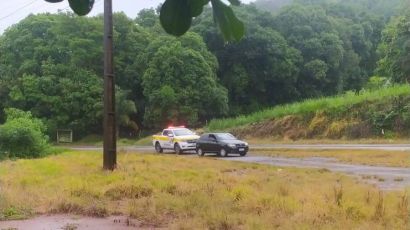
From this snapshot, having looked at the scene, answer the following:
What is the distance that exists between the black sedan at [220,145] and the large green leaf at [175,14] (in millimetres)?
25269

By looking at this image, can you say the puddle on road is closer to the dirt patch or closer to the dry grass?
the dry grass

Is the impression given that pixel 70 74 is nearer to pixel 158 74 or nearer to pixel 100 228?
pixel 158 74

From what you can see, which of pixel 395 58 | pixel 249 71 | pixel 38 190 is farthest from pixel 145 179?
pixel 249 71

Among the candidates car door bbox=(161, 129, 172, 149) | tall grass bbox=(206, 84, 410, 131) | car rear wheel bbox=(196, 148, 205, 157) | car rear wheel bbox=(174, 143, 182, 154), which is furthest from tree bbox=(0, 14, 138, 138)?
car rear wheel bbox=(196, 148, 205, 157)

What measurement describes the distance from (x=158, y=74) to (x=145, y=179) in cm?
3771

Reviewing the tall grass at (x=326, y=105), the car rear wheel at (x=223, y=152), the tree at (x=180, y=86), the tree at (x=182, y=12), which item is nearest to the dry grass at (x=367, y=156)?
the car rear wheel at (x=223, y=152)

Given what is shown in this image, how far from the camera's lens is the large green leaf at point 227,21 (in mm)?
1683

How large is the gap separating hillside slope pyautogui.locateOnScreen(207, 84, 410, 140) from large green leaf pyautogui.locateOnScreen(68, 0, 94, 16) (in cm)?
3531

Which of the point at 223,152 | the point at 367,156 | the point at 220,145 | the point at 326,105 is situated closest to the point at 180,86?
the point at 326,105

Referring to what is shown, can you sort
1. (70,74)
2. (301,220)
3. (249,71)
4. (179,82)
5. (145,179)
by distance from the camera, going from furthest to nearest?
(249,71), (70,74), (179,82), (145,179), (301,220)

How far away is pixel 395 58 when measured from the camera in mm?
45500

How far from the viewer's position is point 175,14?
167 cm

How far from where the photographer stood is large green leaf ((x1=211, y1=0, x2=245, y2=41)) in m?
1.68

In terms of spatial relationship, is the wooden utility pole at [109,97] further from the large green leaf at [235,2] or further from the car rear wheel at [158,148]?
the car rear wheel at [158,148]
